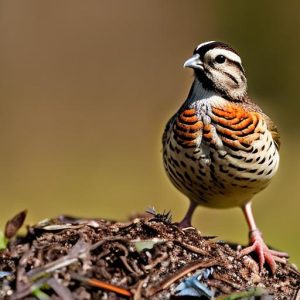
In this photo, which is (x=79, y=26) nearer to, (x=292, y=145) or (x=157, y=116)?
(x=157, y=116)

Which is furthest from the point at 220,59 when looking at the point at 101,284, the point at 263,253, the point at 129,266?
the point at 101,284

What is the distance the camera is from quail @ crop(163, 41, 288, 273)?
4922 mm

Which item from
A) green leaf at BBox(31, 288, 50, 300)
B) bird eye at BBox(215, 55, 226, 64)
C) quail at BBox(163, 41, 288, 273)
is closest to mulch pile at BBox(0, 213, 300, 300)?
green leaf at BBox(31, 288, 50, 300)

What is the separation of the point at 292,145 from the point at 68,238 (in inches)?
360

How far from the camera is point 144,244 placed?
3.64 meters

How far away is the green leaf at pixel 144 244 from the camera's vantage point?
360 centimetres

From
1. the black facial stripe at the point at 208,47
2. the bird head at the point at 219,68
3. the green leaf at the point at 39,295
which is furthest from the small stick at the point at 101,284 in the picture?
the black facial stripe at the point at 208,47

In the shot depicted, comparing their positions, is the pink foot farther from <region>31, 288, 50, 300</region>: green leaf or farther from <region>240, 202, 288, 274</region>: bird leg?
<region>31, 288, 50, 300</region>: green leaf

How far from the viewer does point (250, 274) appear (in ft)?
12.9

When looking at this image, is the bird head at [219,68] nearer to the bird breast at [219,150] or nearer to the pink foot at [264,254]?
the bird breast at [219,150]

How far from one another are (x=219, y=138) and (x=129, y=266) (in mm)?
1590

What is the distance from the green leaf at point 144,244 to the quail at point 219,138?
1.17 meters

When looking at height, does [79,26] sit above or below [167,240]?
above

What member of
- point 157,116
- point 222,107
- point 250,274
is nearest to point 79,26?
point 157,116
